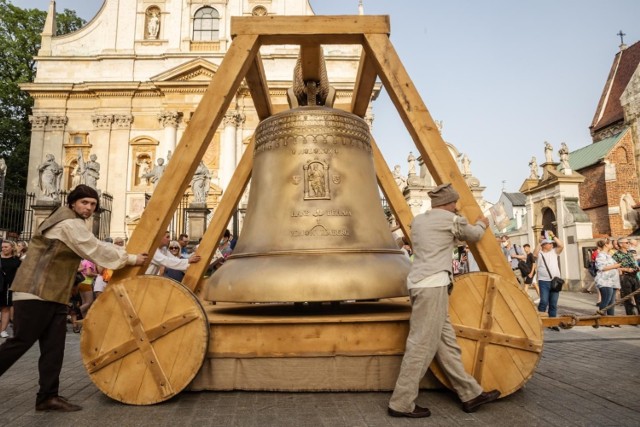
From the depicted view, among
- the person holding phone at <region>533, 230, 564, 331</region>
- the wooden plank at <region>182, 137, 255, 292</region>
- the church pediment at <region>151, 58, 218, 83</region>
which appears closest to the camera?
the wooden plank at <region>182, 137, 255, 292</region>

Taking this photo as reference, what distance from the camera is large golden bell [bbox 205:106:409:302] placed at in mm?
3096

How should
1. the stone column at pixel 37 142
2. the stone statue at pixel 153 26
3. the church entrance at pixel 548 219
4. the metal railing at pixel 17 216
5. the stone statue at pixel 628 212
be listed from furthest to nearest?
the stone statue at pixel 153 26 < the stone column at pixel 37 142 < the stone statue at pixel 628 212 < the church entrance at pixel 548 219 < the metal railing at pixel 17 216

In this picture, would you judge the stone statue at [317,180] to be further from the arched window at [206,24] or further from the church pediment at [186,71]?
the arched window at [206,24]

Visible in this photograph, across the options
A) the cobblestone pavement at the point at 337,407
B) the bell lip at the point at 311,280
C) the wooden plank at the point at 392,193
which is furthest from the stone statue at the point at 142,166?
the bell lip at the point at 311,280

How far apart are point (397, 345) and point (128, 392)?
180 centimetres

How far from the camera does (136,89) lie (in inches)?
1059

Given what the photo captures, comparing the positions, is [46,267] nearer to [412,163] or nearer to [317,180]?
[317,180]

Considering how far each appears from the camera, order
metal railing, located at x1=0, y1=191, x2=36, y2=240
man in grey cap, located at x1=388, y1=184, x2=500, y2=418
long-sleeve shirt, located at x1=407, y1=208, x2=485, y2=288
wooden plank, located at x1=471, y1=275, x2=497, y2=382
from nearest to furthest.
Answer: man in grey cap, located at x1=388, y1=184, x2=500, y2=418
long-sleeve shirt, located at x1=407, y1=208, x2=485, y2=288
wooden plank, located at x1=471, y1=275, x2=497, y2=382
metal railing, located at x1=0, y1=191, x2=36, y2=240

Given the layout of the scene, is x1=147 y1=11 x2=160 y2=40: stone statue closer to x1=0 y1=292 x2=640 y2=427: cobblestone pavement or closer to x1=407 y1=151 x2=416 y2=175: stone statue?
x1=407 y1=151 x2=416 y2=175: stone statue

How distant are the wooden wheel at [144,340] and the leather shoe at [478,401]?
5.54ft

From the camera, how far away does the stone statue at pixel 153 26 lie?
2853 centimetres

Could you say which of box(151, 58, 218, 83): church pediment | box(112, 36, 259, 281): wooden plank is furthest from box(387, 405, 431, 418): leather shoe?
box(151, 58, 218, 83): church pediment

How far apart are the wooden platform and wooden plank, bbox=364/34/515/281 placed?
2.81ft

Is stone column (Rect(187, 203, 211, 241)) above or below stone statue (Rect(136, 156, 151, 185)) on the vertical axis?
below
